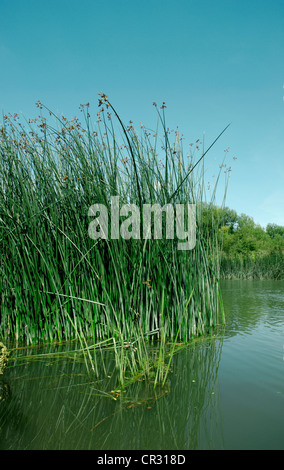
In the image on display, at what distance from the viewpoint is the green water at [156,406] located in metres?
1.55

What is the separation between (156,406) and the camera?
→ 1858 millimetres

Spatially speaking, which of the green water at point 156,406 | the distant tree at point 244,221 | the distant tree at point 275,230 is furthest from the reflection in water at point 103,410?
the distant tree at point 275,230

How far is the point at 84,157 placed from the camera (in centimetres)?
301

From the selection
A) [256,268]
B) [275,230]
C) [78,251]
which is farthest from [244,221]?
[78,251]

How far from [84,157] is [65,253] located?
927mm

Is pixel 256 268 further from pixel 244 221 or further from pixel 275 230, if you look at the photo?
pixel 275 230

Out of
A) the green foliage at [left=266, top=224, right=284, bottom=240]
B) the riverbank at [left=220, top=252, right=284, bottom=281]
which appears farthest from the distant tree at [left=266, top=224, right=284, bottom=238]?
the riverbank at [left=220, top=252, right=284, bottom=281]

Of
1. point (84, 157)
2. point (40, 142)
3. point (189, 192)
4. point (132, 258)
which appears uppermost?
point (40, 142)

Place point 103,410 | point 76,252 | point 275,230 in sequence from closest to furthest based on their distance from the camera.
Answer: point 103,410 < point 76,252 < point 275,230

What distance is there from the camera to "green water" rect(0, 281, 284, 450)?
155 centimetres

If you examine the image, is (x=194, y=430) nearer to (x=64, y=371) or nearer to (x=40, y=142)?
(x=64, y=371)
